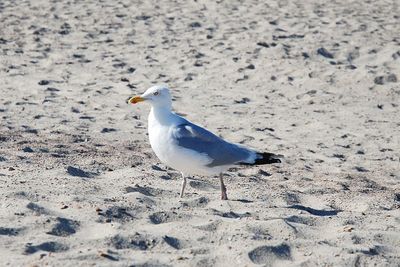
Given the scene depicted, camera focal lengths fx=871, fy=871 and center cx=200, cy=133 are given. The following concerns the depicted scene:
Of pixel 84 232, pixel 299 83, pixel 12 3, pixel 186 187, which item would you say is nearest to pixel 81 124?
pixel 186 187

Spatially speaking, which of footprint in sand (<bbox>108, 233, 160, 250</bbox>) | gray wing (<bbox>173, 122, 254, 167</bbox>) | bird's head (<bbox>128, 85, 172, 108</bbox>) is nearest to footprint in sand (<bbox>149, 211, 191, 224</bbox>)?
footprint in sand (<bbox>108, 233, 160, 250</bbox>)

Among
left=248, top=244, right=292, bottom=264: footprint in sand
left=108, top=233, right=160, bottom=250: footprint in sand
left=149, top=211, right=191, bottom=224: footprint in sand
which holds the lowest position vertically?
left=149, top=211, right=191, bottom=224: footprint in sand

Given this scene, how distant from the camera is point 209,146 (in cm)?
568

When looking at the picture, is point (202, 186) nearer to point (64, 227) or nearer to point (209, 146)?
point (209, 146)

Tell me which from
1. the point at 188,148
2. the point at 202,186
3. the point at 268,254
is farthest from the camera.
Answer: the point at 202,186

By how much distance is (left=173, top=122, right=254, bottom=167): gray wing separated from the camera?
563cm

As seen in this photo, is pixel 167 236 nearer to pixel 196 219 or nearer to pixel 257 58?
pixel 196 219

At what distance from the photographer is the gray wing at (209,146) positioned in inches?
222

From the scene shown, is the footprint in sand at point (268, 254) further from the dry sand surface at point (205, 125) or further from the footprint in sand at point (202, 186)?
the footprint in sand at point (202, 186)

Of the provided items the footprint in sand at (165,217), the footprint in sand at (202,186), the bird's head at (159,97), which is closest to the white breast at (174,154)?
the bird's head at (159,97)

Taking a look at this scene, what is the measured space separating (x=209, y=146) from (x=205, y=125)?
2727 mm

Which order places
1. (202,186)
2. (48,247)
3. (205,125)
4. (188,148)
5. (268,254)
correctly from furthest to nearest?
1. (205,125)
2. (202,186)
3. (188,148)
4. (268,254)
5. (48,247)

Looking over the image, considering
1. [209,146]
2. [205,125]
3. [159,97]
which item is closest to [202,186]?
[209,146]

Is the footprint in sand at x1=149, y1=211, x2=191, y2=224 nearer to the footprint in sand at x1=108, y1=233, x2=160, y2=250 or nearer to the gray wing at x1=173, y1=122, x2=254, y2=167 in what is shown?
the footprint in sand at x1=108, y1=233, x2=160, y2=250
